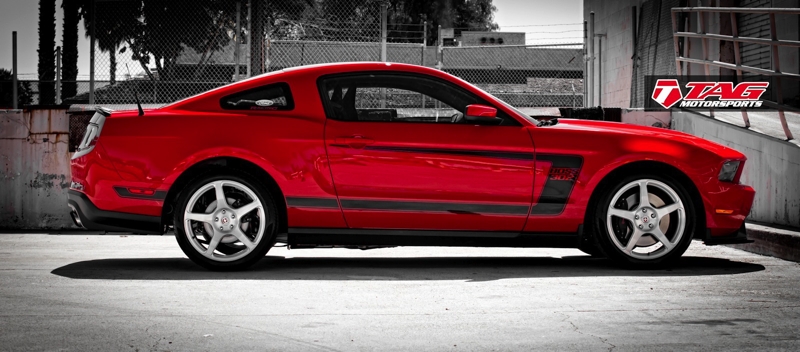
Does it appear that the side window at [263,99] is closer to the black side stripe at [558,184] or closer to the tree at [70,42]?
the black side stripe at [558,184]

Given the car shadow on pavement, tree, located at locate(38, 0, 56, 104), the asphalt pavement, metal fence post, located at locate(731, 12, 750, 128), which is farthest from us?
tree, located at locate(38, 0, 56, 104)

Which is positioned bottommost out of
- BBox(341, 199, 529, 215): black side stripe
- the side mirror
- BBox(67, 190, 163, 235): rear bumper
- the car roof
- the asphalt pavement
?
the asphalt pavement

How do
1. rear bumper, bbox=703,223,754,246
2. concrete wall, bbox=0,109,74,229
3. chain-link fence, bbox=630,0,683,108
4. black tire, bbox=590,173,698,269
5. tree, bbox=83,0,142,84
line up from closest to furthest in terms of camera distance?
black tire, bbox=590,173,698,269, rear bumper, bbox=703,223,754,246, concrete wall, bbox=0,109,74,229, tree, bbox=83,0,142,84, chain-link fence, bbox=630,0,683,108

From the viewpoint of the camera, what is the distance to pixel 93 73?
501 inches

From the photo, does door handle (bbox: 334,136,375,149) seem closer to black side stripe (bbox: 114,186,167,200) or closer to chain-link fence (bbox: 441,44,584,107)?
black side stripe (bbox: 114,186,167,200)

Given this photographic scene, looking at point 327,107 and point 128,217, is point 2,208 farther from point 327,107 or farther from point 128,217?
point 327,107

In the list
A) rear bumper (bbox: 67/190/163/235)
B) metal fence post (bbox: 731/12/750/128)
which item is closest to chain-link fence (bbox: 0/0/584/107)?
metal fence post (bbox: 731/12/750/128)

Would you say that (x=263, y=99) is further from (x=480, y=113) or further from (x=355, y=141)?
(x=480, y=113)

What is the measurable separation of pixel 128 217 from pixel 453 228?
2.17 metres

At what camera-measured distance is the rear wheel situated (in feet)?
21.3

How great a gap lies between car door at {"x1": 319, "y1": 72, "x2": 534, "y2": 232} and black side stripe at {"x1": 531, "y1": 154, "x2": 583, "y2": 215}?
110 mm

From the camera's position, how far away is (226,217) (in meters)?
6.32

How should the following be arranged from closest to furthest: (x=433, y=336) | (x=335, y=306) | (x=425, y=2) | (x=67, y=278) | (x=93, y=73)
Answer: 1. (x=433, y=336)
2. (x=335, y=306)
3. (x=67, y=278)
4. (x=93, y=73)
5. (x=425, y=2)

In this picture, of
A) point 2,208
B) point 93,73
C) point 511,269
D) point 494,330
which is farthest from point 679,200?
point 93,73
